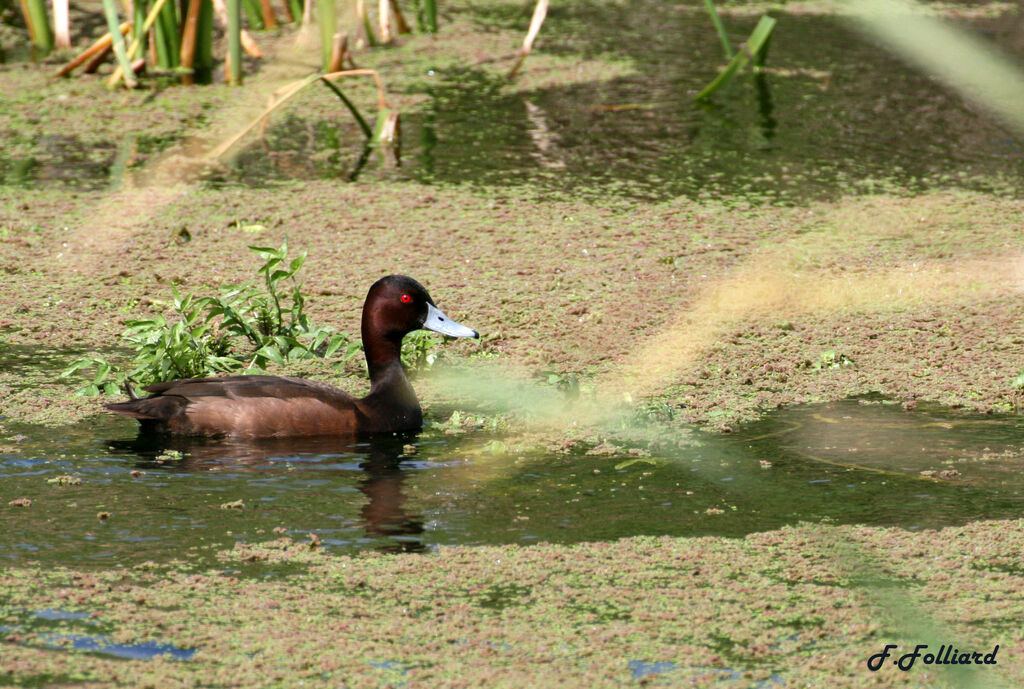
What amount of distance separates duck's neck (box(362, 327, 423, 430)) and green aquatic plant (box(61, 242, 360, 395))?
1.08ft

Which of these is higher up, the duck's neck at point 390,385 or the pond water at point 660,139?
the duck's neck at point 390,385

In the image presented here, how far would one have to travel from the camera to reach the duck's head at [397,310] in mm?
5801

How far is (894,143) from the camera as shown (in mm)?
9820

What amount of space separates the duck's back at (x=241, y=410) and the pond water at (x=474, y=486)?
7 cm

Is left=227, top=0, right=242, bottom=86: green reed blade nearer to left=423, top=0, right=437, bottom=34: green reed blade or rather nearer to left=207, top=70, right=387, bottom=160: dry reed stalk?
left=207, top=70, right=387, bottom=160: dry reed stalk

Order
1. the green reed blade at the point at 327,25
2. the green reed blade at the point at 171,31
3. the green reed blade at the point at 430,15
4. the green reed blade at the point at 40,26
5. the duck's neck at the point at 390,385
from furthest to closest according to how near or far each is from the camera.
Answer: the green reed blade at the point at 430,15 → the green reed blade at the point at 40,26 → the green reed blade at the point at 171,31 → the green reed blade at the point at 327,25 → the duck's neck at the point at 390,385

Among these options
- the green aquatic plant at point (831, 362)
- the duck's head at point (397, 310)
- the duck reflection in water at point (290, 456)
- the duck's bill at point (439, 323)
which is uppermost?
the duck's head at point (397, 310)

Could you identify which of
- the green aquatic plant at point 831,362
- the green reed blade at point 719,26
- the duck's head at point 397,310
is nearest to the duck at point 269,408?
the duck's head at point 397,310

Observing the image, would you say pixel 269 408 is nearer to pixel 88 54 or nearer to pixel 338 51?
pixel 338 51

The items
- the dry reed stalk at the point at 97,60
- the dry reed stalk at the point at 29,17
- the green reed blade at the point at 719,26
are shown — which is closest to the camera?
the green reed blade at the point at 719,26

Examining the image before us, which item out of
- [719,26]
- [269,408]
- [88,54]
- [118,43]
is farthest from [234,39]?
[269,408]

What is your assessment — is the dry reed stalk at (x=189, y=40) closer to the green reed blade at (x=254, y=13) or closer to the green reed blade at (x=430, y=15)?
the green reed blade at (x=254, y=13)

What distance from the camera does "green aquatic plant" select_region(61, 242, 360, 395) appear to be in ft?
19.0

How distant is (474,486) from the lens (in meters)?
4.71
